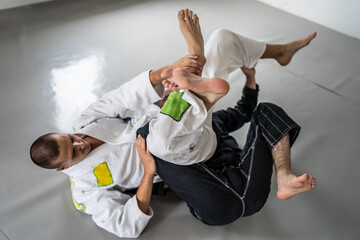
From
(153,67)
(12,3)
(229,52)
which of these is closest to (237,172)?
(229,52)

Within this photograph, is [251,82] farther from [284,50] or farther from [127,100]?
[127,100]

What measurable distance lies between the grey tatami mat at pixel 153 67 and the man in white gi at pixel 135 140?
0.54 feet

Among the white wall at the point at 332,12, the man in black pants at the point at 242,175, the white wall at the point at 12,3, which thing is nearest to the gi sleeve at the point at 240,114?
the man in black pants at the point at 242,175

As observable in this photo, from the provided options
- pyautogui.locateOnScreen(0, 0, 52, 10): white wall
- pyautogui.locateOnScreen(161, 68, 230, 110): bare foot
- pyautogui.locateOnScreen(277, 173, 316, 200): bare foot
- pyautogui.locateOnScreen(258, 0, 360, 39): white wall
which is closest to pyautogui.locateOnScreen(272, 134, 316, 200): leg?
pyautogui.locateOnScreen(277, 173, 316, 200): bare foot

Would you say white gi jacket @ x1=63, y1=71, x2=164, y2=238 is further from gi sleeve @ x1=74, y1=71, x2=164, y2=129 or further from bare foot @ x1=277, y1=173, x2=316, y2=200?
bare foot @ x1=277, y1=173, x2=316, y2=200

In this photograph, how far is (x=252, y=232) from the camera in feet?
5.34

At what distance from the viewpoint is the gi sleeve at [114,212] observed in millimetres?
1551

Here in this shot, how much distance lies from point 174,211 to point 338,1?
7.37ft

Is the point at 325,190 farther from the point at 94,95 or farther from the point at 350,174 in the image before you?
the point at 94,95

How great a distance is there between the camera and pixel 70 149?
1503mm

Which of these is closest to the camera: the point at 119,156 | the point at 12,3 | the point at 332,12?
the point at 119,156

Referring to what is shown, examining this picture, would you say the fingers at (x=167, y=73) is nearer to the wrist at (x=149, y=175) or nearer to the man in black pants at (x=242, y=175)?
the man in black pants at (x=242, y=175)

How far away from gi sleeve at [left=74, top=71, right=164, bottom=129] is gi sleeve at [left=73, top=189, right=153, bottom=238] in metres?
0.37

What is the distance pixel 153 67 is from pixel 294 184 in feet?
5.07
